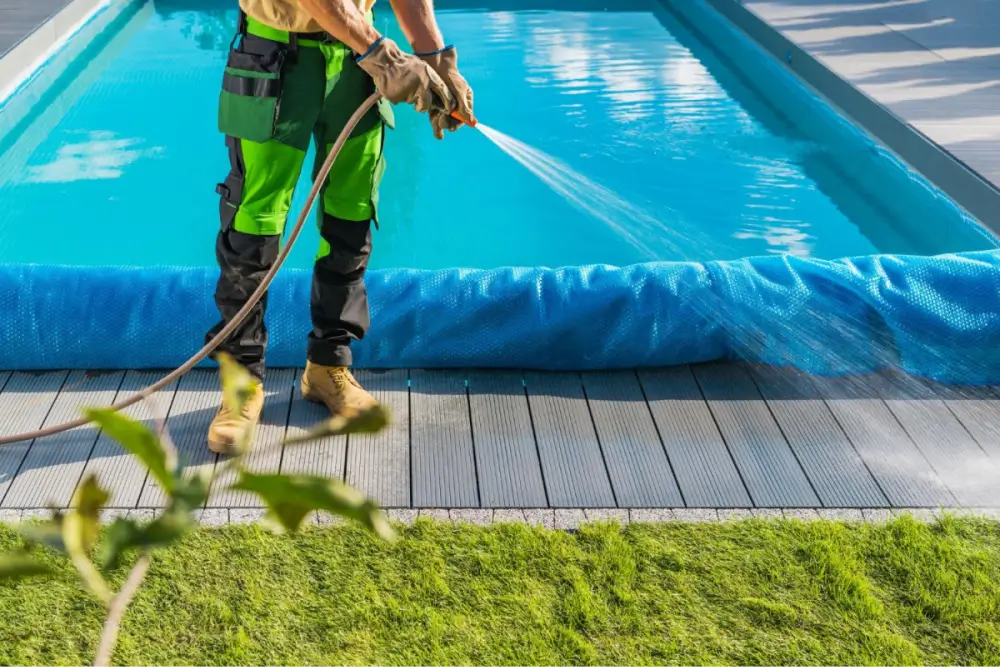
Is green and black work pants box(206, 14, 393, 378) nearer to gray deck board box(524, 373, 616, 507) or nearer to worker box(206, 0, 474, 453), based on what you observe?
worker box(206, 0, 474, 453)

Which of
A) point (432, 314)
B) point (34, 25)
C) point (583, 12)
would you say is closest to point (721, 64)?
point (583, 12)

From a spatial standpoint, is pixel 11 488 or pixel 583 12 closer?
pixel 11 488

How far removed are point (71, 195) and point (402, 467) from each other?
2.72m

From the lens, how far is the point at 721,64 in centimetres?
696

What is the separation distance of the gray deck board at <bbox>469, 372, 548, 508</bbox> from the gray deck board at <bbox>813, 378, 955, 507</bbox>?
32.0 inches

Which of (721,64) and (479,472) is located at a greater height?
(479,472)

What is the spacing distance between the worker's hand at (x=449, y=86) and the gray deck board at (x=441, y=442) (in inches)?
29.7

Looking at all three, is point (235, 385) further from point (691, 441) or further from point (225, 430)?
point (691, 441)

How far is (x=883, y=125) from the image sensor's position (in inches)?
200

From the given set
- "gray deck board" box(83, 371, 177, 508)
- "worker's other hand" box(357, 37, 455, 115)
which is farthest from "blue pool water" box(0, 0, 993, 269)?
"worker's other hand" box(357, 37, 455, 115)

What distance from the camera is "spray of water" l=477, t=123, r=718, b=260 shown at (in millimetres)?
4418

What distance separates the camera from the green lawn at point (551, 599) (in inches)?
80.0

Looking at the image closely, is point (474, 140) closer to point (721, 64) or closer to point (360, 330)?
point (721, 64)

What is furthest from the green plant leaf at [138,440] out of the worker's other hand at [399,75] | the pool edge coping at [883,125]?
the pool edge coping at [883,125]
